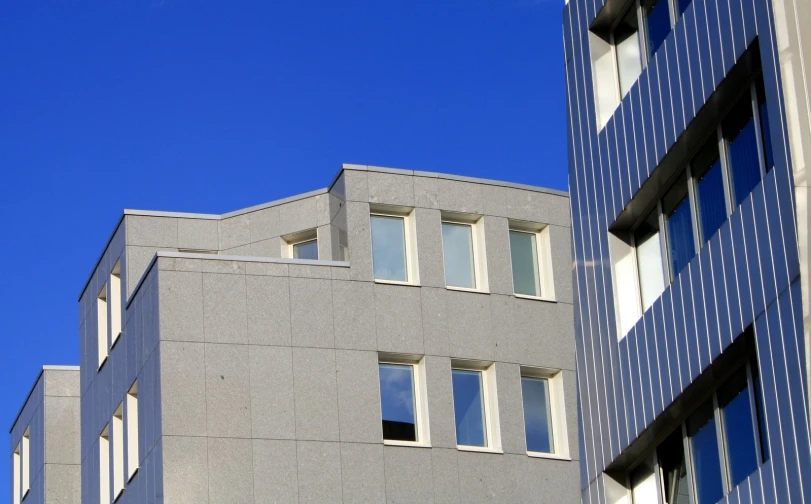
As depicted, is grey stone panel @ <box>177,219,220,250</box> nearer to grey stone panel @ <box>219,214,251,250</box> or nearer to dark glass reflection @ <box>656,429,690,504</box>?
grey stone panel @ <box>219,214,251,250</box>

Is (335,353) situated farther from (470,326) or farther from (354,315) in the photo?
(470,326)

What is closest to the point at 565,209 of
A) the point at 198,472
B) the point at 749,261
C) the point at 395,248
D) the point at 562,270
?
the point at 562,270

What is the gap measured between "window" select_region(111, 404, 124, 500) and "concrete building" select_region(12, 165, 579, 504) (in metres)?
0.06

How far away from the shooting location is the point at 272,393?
35438 millimetres

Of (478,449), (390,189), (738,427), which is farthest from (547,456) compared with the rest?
(738,427)

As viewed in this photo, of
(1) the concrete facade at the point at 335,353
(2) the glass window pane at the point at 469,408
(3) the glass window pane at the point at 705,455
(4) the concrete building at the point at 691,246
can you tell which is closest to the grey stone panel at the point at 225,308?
(1) the concrete facade at the point at 335,353

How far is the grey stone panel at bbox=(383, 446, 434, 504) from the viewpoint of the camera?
35.4m

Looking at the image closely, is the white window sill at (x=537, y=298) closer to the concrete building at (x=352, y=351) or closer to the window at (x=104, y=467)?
the concrete building at (x=352, y=351)

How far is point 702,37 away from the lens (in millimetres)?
22469

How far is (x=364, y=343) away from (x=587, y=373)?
1111cm

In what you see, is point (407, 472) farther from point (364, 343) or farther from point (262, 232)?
point (262, 232)

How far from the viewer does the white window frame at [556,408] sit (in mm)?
37656

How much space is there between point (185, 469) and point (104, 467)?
731cm

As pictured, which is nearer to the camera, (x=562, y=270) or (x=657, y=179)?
(x=657, y=179)
